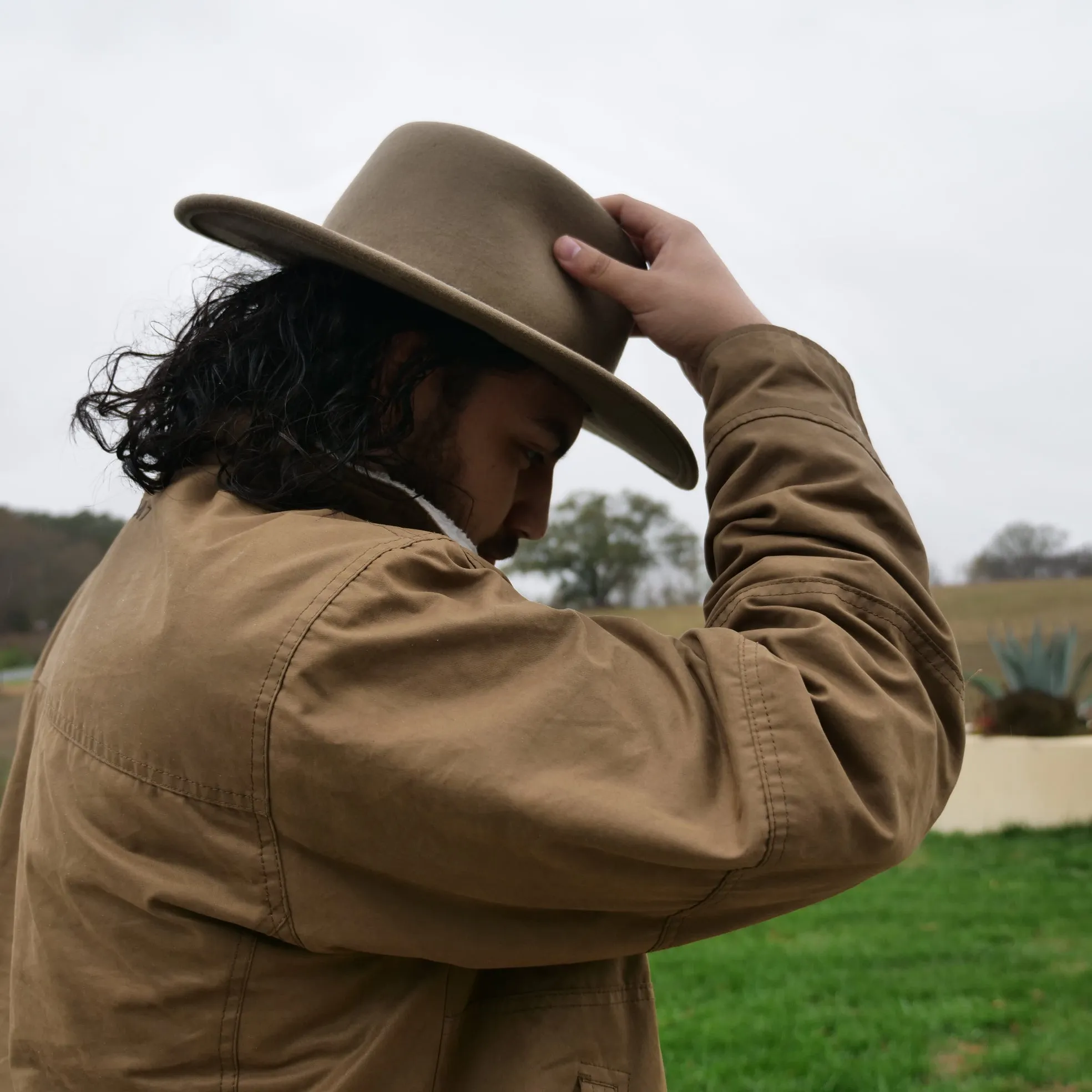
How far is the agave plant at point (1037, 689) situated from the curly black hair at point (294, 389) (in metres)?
8.15

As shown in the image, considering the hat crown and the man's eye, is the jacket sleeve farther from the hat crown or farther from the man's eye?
the hat crown

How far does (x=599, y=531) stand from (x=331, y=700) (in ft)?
29.1

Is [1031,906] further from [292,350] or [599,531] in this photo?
[292,350]

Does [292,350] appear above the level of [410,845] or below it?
above

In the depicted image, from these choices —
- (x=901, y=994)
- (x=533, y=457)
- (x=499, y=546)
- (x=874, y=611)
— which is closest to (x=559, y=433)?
(x=533, y=457)

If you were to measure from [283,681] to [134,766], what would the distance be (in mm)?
217

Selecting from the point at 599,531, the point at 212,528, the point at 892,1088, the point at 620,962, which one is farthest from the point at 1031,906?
the point at 212,528

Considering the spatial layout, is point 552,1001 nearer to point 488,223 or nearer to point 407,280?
point 407,280

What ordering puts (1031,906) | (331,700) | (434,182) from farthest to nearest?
(1031,906) < (434,182) < (331,700)

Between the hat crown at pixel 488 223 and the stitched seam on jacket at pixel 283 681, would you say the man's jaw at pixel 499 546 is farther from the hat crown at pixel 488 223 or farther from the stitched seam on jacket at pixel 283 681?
the stitched seam on jacket at pixel 283 681

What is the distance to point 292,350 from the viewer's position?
4.56 ft

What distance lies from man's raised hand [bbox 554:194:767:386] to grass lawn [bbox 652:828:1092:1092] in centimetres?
322

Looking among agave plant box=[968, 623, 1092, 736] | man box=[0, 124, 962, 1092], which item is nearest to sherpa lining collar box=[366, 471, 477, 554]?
man box=[0, 124, 962, 1092]

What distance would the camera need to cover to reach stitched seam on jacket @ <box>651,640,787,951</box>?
104 centimetres
